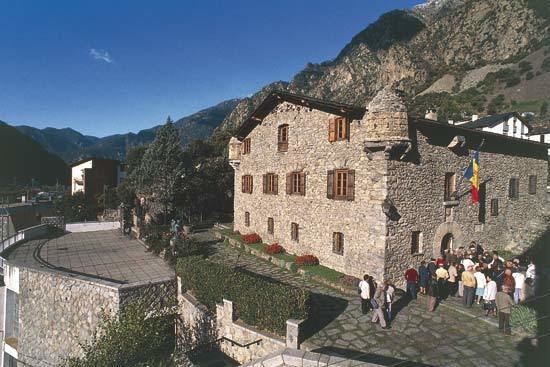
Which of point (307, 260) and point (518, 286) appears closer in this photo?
point (518, 286)

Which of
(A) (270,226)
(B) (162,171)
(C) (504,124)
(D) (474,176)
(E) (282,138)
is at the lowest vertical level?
(A) (270,226)

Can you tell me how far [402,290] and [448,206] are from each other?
207 inches

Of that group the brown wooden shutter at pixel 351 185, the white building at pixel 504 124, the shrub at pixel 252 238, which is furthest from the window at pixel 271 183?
the white building at pixel 504 124

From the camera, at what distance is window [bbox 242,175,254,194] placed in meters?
24.2

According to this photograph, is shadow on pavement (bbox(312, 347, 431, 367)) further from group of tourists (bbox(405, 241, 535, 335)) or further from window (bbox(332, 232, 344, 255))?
window (bbox(332, 232, 344, 255))

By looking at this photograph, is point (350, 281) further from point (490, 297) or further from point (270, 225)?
point (270, 225)

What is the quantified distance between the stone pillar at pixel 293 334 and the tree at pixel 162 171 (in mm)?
A: 24294

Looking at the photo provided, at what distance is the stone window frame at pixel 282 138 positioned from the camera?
65.7 feet

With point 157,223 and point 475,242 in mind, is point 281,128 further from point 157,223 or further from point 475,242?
point 157,223

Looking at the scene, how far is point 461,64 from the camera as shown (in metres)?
92.0

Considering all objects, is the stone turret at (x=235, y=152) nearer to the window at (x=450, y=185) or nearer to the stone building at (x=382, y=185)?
the stone building at (x=382, y=185)

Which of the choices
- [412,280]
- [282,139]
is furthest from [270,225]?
[412,280]

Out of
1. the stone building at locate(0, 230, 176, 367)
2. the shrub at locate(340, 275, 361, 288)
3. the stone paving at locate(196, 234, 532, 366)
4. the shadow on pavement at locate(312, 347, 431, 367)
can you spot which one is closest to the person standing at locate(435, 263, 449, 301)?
the stone paving at locate(196, 234, 532, 366)

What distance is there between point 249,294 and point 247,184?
14.4 metres
